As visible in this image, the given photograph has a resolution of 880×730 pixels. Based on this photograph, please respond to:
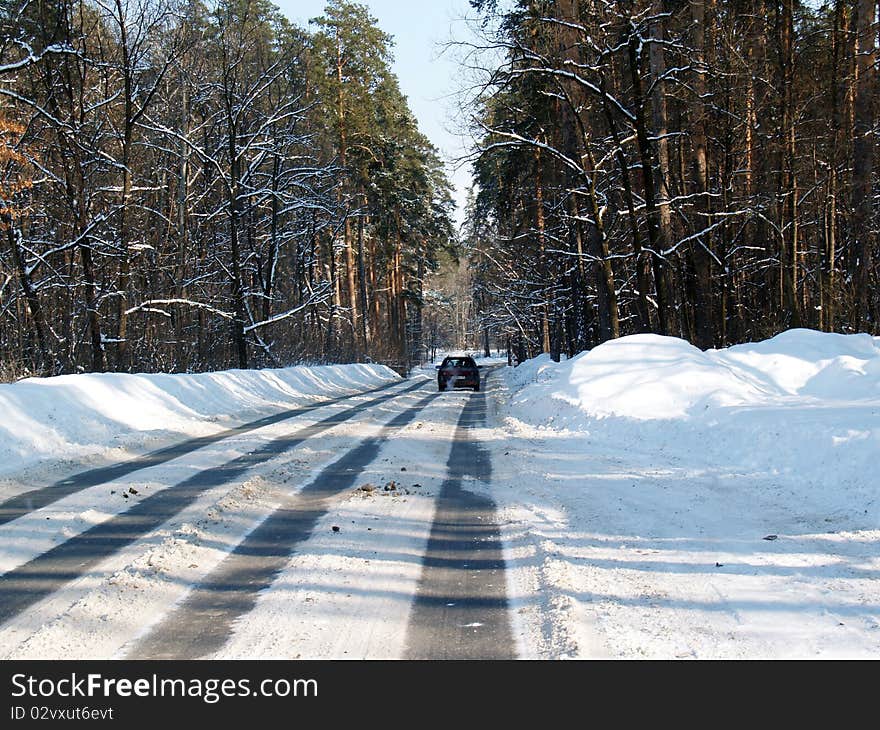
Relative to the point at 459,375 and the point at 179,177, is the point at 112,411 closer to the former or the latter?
the point at 179,177

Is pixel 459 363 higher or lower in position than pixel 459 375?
higher

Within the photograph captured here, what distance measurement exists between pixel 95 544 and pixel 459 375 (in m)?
25.9

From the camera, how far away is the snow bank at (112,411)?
12016 millimetres

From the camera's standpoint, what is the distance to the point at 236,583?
5.64 m

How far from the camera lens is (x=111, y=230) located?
28781 millimetres

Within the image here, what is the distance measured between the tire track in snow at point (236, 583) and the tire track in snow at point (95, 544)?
102 cm

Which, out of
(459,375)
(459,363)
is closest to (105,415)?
(459,375)

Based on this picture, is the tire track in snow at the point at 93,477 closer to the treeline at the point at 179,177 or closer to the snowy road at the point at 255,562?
the snowy road at the point at 255,562

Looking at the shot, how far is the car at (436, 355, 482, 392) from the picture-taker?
32.3 m

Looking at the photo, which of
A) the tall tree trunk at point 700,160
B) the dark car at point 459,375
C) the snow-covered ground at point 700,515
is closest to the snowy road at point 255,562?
the snow-covered ground at point 700,515

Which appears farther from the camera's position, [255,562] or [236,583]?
[255,562]

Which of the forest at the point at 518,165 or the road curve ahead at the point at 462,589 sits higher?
the forest at the point at 518,165

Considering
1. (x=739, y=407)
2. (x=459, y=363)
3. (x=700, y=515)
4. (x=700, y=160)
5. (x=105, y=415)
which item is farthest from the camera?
(x=459, y=363)

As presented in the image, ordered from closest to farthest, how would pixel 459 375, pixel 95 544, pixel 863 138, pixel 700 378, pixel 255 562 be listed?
pixel 255 562 → pixel 95 544 → pixel 700 378 → pixel 863 138 → pixel 459 375
